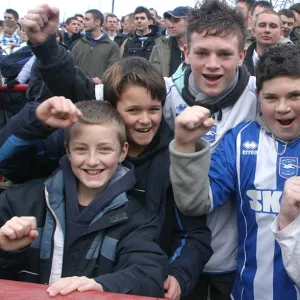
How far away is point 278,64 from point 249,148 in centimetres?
42

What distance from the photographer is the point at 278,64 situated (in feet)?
7.08

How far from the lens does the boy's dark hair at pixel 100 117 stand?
6.59ft

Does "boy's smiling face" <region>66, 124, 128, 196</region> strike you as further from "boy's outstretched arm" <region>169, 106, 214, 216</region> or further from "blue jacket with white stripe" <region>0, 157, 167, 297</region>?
"boy's outstretched arm" <region>169, 106, 214, 216</region>

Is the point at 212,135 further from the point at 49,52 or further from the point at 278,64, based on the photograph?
the point at 49,52

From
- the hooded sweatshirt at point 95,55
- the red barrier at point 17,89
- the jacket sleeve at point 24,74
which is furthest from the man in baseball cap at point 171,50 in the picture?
the red barrier at point 17,89

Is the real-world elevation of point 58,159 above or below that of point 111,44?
below

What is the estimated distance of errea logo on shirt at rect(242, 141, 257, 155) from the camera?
6.96 ft

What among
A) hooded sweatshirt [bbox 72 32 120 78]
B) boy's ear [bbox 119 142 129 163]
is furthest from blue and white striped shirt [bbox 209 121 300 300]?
hooded sweatshirt [bbox 72 32 120 78]

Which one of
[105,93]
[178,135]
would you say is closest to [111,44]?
[105,93]

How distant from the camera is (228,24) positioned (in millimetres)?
2340

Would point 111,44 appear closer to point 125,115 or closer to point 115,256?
point 125,115

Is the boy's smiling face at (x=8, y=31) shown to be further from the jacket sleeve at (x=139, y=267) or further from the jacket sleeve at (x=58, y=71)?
the jacket sleeve at (x=139, y=267)

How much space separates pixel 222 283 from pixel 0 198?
1.21 metres

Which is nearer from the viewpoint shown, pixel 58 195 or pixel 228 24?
pixel 58 195
